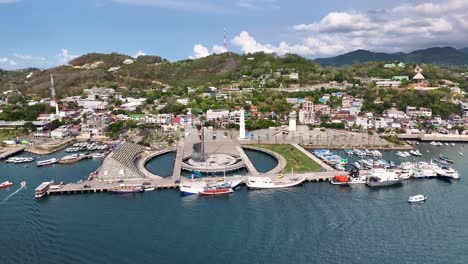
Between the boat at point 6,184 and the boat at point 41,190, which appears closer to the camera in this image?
the boat at point 41,190

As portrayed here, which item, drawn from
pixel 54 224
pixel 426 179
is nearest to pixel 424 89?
pixel 426 179

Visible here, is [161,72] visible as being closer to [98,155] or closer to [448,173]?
[98,155]

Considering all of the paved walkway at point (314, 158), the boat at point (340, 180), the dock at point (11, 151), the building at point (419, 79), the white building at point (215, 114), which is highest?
the building at point (419, 79)

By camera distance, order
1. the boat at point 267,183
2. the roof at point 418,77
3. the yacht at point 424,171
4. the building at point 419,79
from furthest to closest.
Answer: the roof at point 418,77
the building at point 419,79
the yacht at point 424,171
the boat at point 267,183

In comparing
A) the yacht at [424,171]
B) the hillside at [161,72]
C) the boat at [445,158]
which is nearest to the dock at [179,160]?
the yacht at [424,171]

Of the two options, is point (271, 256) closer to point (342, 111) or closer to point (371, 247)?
point (371, 247)

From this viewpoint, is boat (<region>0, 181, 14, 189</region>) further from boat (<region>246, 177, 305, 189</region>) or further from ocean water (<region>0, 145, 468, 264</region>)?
boat (<region>246, 177, 305, 189</region>)

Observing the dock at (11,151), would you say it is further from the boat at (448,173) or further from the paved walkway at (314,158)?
the boat at (448,173)

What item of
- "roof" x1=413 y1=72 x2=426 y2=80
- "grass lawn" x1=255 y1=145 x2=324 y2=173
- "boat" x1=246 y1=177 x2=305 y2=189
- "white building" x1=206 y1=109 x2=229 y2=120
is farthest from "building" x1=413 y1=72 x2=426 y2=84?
"boat" x1=246 y1=177 x2=305 y2=189
